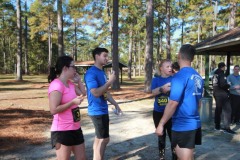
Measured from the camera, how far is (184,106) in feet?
10.2

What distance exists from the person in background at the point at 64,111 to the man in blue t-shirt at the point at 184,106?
1028 mm

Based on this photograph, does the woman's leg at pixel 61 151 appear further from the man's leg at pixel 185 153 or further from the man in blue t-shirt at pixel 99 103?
the man's leg at pixel 185 153

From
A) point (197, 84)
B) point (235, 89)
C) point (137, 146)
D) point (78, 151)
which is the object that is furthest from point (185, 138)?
point (235, 89)

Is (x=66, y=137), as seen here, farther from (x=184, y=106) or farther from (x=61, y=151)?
(x=184, y=106)

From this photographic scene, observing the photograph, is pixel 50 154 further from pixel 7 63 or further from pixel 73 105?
pixel 7 63

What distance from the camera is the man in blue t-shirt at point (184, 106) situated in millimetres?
3023

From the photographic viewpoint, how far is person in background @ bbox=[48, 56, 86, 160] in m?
3.08

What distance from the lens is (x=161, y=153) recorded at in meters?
4.90

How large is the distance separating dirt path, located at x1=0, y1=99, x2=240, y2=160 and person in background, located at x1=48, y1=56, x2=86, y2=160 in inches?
88.8

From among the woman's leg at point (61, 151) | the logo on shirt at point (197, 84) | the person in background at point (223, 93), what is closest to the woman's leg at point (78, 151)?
the woman's leg at point (61, 151)

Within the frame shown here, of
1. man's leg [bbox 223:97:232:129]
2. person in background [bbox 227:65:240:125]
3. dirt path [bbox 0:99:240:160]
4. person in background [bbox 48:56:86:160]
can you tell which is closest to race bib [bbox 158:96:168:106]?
dirt path [bbox 0:99:240:160]

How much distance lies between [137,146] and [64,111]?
3382 mm

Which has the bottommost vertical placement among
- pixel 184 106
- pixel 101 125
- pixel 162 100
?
pixel 101 125

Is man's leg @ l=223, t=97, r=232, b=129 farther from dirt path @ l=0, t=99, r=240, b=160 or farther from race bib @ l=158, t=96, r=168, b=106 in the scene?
race bib @ l=158, t=96, r=168, b=106
